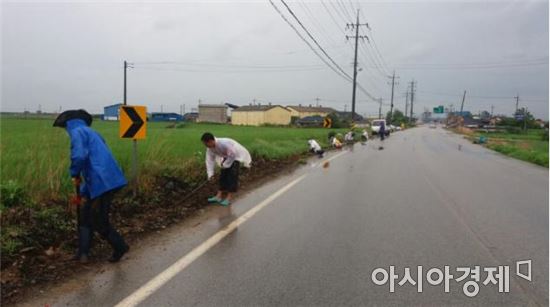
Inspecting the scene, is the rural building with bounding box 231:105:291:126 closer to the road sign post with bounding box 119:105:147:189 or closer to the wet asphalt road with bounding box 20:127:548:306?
the wet asphalt road with bounding box 20:127:548:306

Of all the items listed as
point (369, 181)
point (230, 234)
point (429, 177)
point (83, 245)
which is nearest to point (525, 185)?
point (429, 177)

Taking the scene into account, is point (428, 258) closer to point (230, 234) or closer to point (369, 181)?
point (230, 234)

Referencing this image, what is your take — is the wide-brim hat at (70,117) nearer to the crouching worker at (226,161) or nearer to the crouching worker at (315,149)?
the crouching worker at (226,161)

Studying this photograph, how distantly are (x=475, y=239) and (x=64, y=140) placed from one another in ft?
25.1

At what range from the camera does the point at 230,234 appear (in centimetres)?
609

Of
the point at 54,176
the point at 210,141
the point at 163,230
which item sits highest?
the point at 210,141

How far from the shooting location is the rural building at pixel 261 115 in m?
89.9

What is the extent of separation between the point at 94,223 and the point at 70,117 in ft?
3.88

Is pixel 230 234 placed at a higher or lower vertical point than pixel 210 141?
lower

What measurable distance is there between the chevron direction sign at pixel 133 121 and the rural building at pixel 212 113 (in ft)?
277

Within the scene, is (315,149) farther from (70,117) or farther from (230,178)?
(70,117)

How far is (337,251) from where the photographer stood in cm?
538

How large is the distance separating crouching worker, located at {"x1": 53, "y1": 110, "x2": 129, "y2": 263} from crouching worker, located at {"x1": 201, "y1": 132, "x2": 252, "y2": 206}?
2.96 m

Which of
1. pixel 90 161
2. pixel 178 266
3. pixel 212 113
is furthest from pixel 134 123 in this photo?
pixel 212 113
